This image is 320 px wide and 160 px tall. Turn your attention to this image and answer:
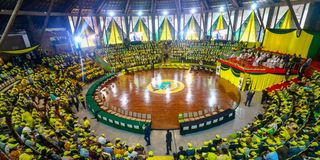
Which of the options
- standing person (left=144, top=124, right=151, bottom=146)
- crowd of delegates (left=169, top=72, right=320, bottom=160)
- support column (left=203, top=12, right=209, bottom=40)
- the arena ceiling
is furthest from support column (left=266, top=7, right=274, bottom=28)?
standing person (left=144, top=124, right=151, bottom=146)

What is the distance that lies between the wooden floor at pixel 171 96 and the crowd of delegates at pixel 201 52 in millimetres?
4894

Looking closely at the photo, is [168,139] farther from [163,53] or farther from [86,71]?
[163,53]

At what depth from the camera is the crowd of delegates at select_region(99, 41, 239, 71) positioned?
26598mm

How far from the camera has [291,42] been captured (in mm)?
18141

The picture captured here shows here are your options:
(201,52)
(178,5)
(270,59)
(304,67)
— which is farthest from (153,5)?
(304,67)

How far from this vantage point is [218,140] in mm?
8922

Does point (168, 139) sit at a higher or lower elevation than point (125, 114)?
higher

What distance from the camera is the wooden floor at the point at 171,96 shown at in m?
Result: 13.9

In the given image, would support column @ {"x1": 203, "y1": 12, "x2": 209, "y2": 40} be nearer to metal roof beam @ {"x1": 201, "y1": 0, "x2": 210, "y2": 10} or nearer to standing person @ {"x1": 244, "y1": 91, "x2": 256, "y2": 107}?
metal roof beam @ {"x1": 201, "y1": 0, "x2": 210, "y2": 10}

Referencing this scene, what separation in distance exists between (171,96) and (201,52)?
13.5 meters

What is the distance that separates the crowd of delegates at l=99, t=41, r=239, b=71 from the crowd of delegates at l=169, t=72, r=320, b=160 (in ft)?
50.4

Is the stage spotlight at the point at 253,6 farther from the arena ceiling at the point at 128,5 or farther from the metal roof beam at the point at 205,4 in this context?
the metal roof beam at the point at 205,4

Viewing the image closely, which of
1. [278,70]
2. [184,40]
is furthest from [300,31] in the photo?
[184,40]

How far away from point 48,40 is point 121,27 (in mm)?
12920
